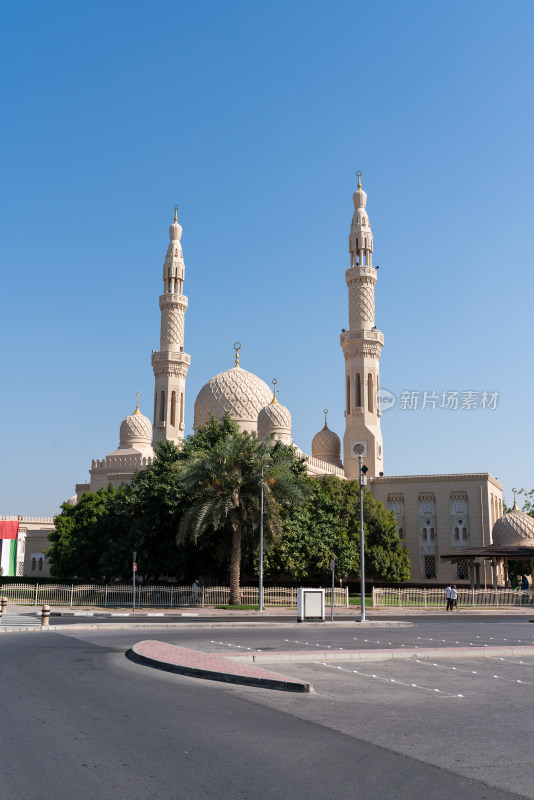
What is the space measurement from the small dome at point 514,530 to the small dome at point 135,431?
3031 cm

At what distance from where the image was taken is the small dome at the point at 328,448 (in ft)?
209

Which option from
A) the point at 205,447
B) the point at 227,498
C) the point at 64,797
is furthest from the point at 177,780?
the point at 205,447

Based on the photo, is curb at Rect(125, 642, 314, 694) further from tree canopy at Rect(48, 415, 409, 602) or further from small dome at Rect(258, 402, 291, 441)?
small dome at Rect(258, 402, 291, 441)

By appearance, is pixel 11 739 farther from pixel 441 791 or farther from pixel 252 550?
pixel 252 550

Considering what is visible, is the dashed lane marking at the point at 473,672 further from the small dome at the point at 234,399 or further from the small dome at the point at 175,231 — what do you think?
the small dome at the point at 175,231

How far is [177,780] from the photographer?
6148 millimetres

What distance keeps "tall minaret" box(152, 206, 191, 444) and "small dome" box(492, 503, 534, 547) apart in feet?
84.5

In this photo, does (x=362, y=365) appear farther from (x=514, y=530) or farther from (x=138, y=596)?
(x=138, y=596)

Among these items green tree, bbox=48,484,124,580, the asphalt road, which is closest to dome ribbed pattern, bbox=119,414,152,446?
green tree, bbox=48,484,124,580

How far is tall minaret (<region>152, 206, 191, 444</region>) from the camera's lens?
62.3 m

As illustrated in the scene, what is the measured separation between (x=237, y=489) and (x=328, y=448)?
31.5m

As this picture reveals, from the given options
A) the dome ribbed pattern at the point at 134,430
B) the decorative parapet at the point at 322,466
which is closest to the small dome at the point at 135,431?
the dome ribbed pattern at the point at 134,430

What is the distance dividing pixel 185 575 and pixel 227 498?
8.79 m

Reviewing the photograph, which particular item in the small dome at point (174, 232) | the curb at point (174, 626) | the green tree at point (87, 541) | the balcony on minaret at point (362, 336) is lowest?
the curb at point (174, 626)
